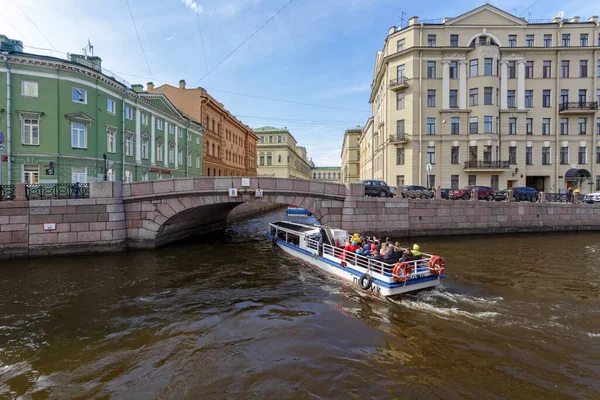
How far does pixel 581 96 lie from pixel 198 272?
134ft

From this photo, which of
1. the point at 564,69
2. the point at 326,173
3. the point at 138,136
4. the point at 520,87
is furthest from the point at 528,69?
the point at 326,173

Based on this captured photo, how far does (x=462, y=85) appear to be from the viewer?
32.6m

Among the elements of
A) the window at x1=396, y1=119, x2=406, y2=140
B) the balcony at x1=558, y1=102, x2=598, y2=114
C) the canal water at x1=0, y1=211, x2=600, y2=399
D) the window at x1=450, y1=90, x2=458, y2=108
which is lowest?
the canal water at x1=0, y1=211, x2=600, y2=399

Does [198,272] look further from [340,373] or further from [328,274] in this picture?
[340,373]

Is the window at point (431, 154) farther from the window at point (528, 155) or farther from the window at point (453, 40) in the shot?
the window at point (453, 40)

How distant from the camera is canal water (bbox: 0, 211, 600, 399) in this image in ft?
18.4

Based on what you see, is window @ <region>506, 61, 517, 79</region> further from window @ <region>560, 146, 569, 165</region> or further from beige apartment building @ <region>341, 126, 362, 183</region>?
beige apartment building @ <region>341, 126, 362, 183</region>

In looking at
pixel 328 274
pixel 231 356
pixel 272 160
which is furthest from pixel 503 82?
pixel 272 160

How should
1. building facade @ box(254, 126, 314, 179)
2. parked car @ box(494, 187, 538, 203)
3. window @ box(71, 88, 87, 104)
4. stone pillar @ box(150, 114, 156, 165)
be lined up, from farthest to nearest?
1. building facade @ box(254, 126, 314, 179)
2. stone pillar @ box(150, 114, 156, 165)
3. parked car @ box(494, 187, 538, 203)
4. window @ box(71, 88, 87, 104)

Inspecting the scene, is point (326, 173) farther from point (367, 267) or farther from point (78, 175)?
point (367, 267)

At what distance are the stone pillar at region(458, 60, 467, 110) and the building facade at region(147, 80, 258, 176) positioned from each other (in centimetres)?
2900

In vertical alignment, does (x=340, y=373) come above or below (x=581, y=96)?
below

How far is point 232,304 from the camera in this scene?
933 centimetres

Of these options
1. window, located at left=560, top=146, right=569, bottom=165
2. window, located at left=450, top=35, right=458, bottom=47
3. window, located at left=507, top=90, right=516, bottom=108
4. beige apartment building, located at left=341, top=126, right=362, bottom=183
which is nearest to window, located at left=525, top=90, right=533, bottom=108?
window, located at left=507, top=90, right=516, bottom=108
